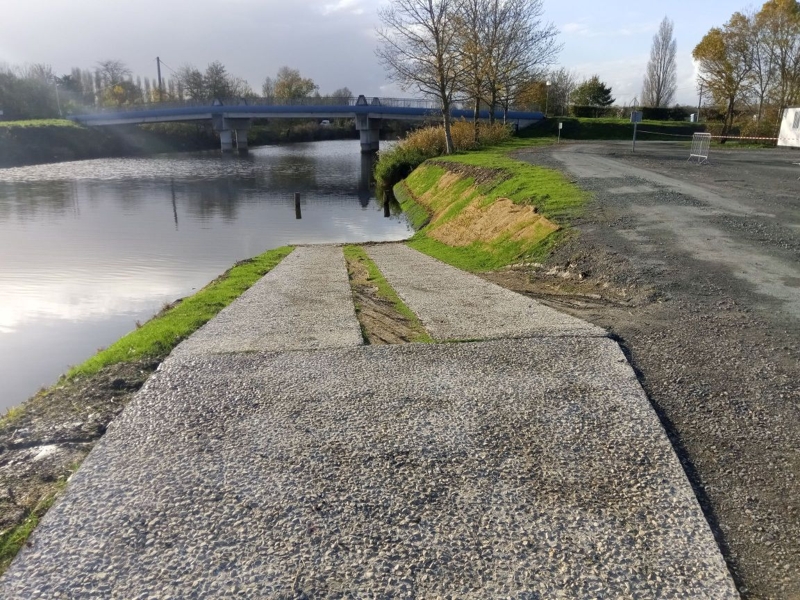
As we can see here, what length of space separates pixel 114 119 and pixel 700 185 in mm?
77270

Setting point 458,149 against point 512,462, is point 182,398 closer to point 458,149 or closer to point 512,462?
point 512,462

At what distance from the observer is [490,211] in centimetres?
1958

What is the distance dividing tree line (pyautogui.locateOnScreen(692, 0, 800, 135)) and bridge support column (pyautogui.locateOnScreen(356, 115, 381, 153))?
128ft

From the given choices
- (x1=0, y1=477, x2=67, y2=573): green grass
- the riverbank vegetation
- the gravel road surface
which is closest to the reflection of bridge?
the gravel road surface

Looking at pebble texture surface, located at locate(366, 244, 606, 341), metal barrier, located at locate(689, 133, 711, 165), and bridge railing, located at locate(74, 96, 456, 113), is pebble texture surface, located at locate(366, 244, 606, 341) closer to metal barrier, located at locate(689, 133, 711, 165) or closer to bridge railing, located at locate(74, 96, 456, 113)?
metal barrier, located at locate(689, 133, 711, 165)

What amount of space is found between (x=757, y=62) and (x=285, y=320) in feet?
154

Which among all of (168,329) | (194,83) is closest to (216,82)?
(194,83)

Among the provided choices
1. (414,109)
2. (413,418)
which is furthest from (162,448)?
(414,109)

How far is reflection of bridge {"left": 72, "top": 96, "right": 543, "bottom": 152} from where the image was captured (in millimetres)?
72688

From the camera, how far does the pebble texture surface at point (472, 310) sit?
319 inches

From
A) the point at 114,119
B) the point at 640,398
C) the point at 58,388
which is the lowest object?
the point at 58,388

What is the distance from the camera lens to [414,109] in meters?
72.6

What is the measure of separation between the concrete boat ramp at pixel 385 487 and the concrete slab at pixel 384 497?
0.01m

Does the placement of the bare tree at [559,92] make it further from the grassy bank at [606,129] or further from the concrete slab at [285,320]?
the concrete slab at [285,320]
